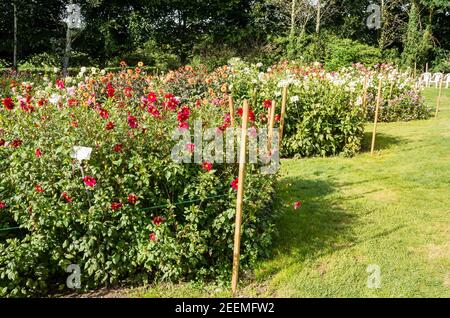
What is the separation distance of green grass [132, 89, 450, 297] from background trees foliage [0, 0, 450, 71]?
1436 centimetres

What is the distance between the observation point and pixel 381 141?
7836mm

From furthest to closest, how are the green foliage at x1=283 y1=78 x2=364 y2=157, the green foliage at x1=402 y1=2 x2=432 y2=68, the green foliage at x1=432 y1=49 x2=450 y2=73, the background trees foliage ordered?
the green foliage at x1=432 y1=49 x2=450 y2=73 < the green foliage at x1=402 y1=2 x2=432 y2=68 < the background trees foliage < the green foliage at x1=283 y1=78 x2=364 y2=157

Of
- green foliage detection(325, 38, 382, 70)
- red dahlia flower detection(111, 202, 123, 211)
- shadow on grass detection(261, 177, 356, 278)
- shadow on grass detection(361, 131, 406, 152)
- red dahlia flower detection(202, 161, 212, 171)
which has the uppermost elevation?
green foliage detection(325, 38, 382, 70)

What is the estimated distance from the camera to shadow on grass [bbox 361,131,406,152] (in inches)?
293

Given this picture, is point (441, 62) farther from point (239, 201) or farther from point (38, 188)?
point (38, 188)

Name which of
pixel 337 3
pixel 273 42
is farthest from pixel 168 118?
pixel 337 3

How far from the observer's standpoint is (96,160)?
315 cm

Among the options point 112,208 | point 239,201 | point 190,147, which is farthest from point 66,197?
point 239,201

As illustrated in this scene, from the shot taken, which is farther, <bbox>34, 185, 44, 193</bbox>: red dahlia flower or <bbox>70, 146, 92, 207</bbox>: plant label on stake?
<bbox>34, 185, 44, 193</bbox>: red dahlia flower

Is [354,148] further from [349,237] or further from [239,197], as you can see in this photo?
[239,197]

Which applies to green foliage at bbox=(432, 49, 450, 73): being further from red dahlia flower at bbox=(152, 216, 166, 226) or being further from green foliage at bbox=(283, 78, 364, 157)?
red dahlia flower at bbox=(152, 216, 166, 226)

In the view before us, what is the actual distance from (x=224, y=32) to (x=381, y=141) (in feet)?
55.8

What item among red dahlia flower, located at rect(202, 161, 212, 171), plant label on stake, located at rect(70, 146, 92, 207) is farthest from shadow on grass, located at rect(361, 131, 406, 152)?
plant label on stake, located at rect(70, 146, 92, 207)

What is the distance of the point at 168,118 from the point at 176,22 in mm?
21849
